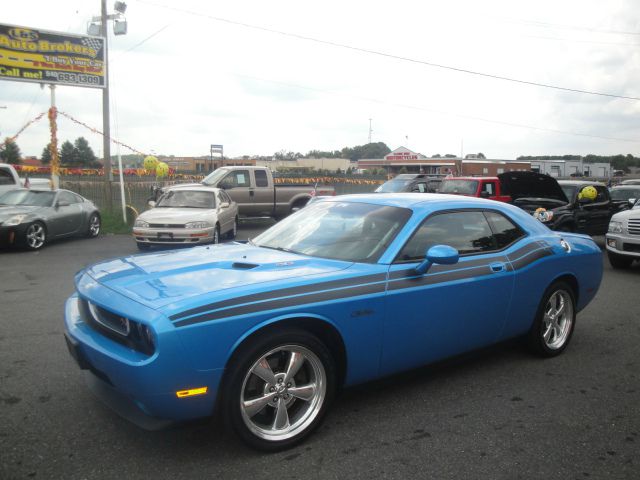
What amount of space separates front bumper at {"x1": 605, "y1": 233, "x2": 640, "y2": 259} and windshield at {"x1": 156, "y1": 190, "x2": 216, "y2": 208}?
8.66 metres

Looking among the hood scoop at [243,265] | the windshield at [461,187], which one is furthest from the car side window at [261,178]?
the hood scoop at [243,265]

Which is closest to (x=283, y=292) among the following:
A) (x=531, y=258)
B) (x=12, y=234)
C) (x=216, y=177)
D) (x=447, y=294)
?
(x=447, y=294)

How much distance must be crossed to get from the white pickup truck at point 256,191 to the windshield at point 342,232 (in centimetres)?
1228

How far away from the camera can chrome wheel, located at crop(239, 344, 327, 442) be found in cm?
301

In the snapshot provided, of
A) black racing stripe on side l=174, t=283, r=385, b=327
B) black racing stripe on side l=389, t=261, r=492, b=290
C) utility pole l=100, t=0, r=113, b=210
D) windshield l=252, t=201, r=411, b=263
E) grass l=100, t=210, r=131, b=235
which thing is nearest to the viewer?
black racing stripe on side l=174, t=283, r=385, b=327

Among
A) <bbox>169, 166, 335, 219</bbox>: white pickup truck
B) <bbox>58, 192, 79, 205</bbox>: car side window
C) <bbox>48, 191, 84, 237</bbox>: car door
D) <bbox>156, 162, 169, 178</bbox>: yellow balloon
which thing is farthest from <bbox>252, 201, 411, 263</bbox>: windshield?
<bbox>156, 162, 169, 178</bbox>: yellow balloon

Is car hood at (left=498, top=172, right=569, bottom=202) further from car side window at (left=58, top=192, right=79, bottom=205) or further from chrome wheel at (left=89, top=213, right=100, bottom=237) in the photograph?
car side window at (left=58, top=192, right=79, bottom=205)

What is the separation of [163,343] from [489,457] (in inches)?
78.8

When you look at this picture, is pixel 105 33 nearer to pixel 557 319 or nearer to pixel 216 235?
pixel 216 235

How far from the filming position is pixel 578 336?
559 cm

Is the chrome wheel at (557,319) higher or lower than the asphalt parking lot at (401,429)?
higher

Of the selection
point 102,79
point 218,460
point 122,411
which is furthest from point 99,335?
point 102,79

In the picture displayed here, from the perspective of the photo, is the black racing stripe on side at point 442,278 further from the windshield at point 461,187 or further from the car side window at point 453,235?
the windshield at point 461,187

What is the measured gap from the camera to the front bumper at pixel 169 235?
11.0 m
